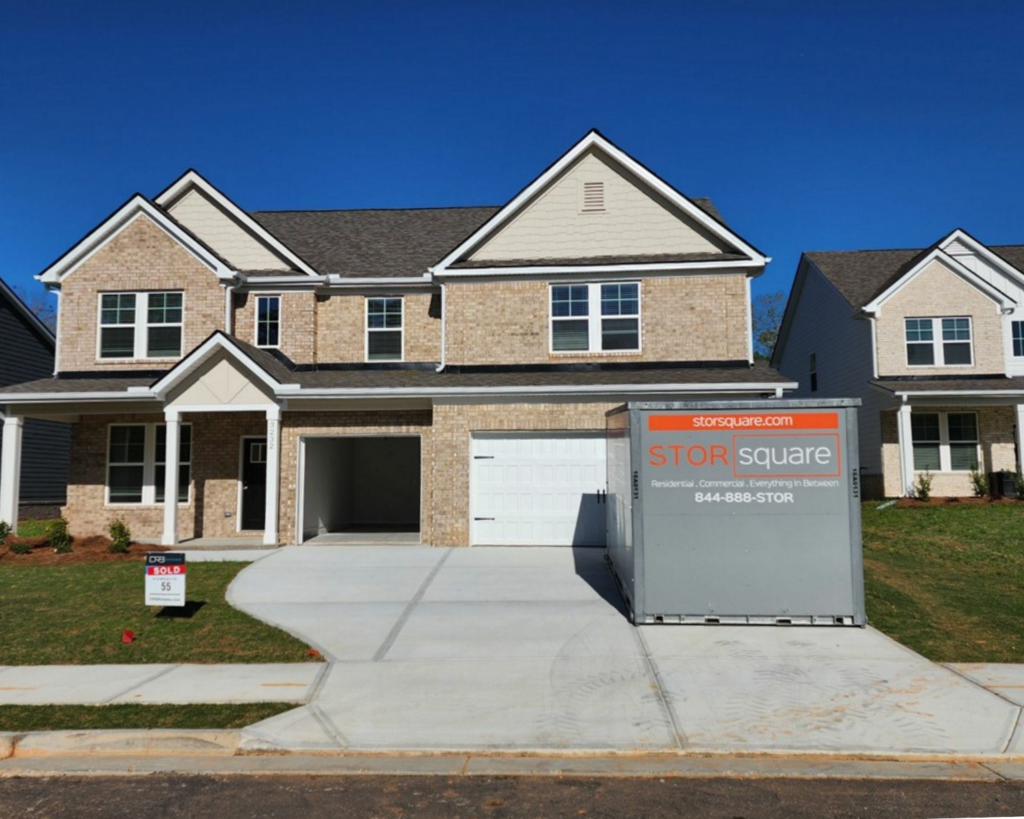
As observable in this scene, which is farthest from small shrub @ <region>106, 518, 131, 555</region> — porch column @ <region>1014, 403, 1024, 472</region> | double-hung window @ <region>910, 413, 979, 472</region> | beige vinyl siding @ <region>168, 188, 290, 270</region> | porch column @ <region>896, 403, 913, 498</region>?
porch column @ <region>1014, 403, 1024, 472</region>

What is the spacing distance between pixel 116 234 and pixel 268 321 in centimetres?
401

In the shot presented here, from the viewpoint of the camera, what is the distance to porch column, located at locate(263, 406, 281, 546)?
1513 cm

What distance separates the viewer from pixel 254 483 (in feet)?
56.1

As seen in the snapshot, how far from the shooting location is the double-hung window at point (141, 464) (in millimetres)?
17094

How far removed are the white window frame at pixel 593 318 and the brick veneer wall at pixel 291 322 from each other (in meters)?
5.80

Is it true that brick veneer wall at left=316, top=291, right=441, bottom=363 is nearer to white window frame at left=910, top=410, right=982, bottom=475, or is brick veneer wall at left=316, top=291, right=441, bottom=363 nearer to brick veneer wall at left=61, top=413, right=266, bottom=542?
brick veneer wall at left=61, top=413, right=266, bottom=542

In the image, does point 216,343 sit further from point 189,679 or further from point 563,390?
point 189,679

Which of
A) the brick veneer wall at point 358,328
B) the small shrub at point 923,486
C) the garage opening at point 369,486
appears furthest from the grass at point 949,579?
the garage opening at point 369,486

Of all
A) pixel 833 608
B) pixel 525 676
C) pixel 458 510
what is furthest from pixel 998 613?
pixel 458 510

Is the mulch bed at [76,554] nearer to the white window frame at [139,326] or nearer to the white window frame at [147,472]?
the white window frame at [147,472]

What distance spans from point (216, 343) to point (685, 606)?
11149 mm

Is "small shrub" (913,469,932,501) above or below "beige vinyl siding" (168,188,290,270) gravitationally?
below

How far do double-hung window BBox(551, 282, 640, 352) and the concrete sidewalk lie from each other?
7.26 metres

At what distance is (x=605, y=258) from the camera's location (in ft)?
53.7
